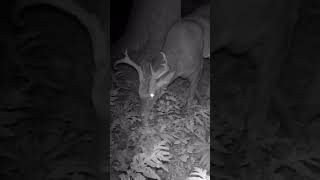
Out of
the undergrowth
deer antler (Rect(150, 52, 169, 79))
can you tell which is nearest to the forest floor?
the undergrowth

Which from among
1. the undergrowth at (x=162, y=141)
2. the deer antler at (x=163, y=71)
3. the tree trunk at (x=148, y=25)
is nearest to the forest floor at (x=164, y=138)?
the undergrowth at (x=162, y=141)

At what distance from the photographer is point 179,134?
1.85 metres

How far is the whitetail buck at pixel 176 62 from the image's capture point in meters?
1.82

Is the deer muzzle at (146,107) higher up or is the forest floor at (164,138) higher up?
the deer muzzle at (146,107)

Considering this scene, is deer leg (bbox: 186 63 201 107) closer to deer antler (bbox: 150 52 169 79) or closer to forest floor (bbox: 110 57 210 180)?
forest floor (bbox: 110 57 210 180)

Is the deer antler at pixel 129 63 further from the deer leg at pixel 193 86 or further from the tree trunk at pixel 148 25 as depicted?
the deer leg at pixel 193 86

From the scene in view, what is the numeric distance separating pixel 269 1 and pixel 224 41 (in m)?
0.11

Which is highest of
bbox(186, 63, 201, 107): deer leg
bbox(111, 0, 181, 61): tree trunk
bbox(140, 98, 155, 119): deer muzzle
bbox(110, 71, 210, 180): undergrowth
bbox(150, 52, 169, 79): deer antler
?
bbox(111, 0, 181, 61): tree trunk

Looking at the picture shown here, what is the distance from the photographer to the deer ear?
1.83 m

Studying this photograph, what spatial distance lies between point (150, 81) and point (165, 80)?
0.10 m

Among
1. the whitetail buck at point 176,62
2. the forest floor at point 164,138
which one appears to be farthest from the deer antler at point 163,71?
the forest floor at point 164,138

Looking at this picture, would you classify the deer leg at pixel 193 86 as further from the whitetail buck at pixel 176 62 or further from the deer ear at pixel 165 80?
the deer ear at pixel 165 80

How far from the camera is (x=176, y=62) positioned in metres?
1.85

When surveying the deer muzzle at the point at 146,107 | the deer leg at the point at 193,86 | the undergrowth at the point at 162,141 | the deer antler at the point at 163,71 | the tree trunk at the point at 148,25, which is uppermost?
the tree trunk at the point at 148,25
